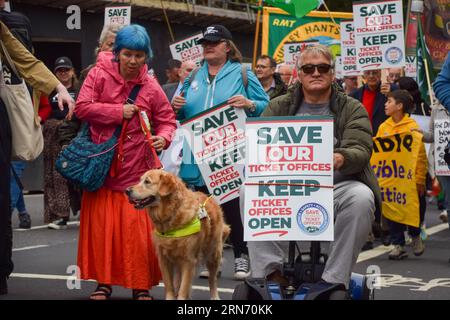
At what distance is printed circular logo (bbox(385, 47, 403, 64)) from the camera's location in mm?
16158

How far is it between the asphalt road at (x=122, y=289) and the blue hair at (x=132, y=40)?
169 cm

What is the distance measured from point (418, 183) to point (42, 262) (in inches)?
174

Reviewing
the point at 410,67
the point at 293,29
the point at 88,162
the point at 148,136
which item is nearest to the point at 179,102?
the point at 148,136

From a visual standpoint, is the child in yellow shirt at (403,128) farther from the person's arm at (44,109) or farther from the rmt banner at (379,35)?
the person's arm at (44,109)

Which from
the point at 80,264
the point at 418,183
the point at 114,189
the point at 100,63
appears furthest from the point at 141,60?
the point at 418,183

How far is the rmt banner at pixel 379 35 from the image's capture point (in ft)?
53.4

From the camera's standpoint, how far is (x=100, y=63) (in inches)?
328

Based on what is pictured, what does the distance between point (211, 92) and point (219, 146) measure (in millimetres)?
494

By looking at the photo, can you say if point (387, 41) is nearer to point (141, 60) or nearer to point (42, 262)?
point (42, 262)

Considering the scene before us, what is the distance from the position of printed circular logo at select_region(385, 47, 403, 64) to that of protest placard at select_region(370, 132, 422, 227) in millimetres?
3695

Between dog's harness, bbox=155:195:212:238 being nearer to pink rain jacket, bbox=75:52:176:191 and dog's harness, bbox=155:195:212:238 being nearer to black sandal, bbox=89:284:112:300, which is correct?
pink rain jacket, bbox=75:52:176:191

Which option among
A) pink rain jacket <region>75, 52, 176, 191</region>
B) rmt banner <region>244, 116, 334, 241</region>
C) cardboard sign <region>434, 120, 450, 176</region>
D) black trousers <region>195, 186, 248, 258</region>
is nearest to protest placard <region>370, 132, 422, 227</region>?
cardboard sign <region>434, 120, 450, 176</region>

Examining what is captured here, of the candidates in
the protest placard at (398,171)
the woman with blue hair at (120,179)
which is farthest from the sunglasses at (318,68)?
the protest placard at (398,171)
